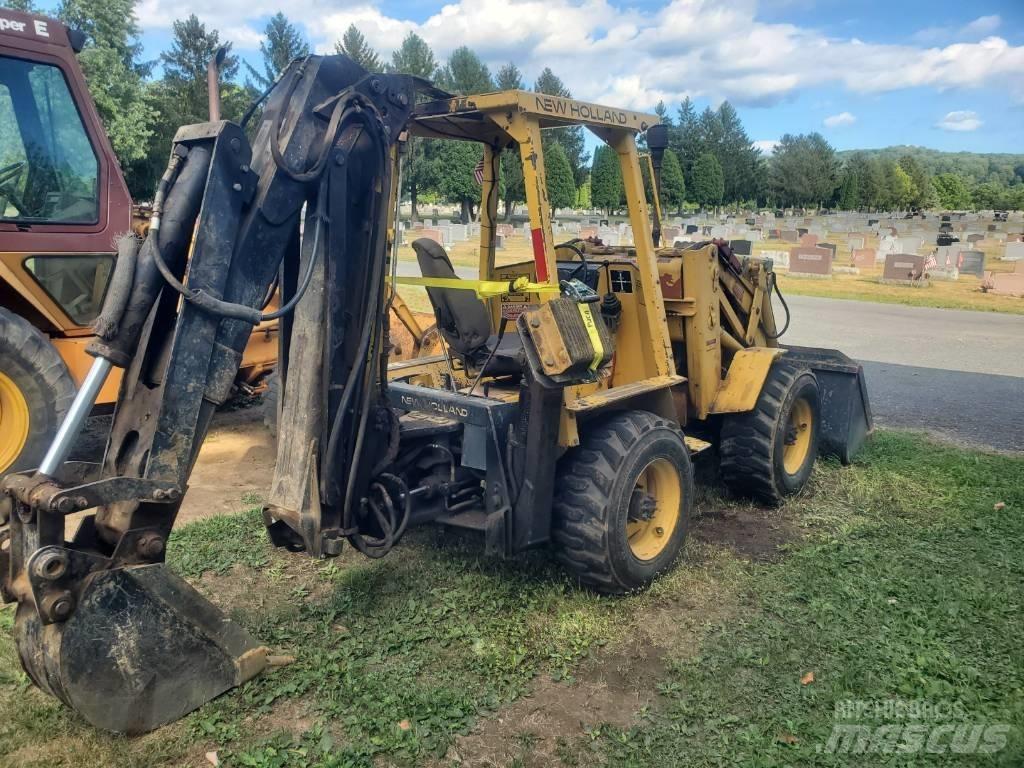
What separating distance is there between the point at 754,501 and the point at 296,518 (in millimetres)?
3432

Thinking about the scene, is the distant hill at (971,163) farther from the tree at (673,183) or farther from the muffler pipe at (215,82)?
the muffler pipe at (215,82)

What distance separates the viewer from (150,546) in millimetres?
2750

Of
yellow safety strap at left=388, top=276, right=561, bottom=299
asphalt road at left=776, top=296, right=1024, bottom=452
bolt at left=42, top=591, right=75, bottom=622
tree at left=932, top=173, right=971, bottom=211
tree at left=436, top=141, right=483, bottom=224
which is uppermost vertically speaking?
tree at left=932, top=173, right=971, bottom=211

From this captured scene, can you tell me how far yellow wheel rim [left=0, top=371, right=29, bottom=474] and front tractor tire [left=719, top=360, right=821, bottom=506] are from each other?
4.70 m

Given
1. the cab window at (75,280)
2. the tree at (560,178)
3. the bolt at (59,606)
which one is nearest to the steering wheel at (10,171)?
the cab window at (75,280)

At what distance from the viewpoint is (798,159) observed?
68.2 metres

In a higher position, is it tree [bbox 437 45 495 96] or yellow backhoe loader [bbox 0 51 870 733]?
tree [bbox 437 45 495 96]

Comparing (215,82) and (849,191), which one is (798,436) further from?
(849,191)

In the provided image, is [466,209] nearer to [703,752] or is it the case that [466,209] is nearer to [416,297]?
[416,297]

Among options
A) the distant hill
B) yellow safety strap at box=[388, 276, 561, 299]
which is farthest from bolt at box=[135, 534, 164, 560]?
the distant hill

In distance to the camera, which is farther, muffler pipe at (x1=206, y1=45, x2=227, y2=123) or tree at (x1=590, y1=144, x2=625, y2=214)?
tree at (x1=590, y1=144, x2=625, y2=214)

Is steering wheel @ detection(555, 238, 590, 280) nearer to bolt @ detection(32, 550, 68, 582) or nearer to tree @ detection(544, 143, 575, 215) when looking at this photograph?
bolt @ detection(32, 550, 68, 582)

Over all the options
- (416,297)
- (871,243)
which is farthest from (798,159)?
(416,297)

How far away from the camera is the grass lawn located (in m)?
2.98
